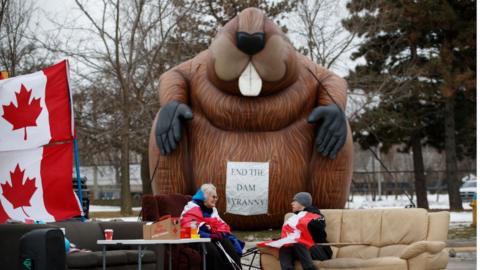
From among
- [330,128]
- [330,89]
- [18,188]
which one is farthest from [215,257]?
[330,89]

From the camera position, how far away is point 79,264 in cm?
736

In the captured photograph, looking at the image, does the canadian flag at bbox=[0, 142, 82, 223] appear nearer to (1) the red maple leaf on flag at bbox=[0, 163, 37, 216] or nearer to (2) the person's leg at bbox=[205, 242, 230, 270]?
(1) the red maple leaf on flag at bbox=[0, 163, 37, 216]

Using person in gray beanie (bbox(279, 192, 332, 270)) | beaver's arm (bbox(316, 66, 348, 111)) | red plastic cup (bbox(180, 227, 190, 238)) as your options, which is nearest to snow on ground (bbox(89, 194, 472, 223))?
beaver's arm (bbox(316, 66, 348, 111))

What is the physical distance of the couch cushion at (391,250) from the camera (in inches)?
363

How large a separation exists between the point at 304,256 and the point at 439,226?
156 cm

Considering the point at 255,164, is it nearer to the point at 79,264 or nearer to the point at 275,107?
the point at 275,107

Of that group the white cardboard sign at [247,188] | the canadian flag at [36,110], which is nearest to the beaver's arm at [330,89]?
the white cardboard sign at [247,188]

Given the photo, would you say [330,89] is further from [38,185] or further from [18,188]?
[18,188]

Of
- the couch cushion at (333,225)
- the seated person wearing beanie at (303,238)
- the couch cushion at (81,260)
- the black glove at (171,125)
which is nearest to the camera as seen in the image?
the couch cushion at (81,260)

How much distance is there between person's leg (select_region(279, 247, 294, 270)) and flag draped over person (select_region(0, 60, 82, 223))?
2.14 meters

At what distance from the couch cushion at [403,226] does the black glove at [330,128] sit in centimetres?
289

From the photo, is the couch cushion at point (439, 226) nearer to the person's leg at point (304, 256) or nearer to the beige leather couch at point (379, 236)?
the beige leather couch at point (379, 236)

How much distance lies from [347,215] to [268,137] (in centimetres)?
326

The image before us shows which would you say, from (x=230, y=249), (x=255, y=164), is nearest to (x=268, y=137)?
(x=255, y=164)
